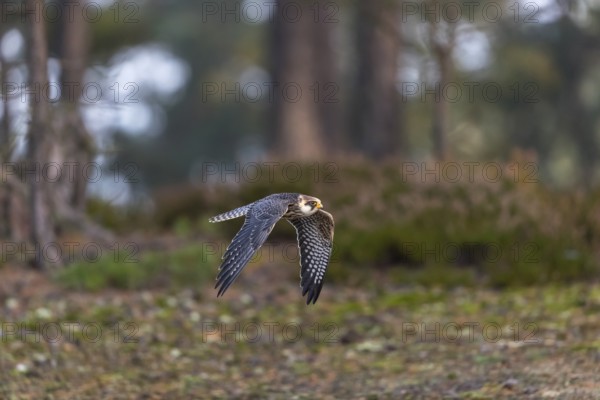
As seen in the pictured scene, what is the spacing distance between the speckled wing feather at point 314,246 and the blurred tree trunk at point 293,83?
37.2 feet

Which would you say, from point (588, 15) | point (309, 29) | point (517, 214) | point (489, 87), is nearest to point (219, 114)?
point (489, 87)

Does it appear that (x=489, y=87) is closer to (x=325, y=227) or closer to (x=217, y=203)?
(x=217, y=203)

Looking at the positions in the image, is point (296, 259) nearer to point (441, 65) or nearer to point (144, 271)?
point (144, 271)

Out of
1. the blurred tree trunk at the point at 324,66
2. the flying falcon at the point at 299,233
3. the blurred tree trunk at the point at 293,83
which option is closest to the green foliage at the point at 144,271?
the flying falcon at the point at 299,233

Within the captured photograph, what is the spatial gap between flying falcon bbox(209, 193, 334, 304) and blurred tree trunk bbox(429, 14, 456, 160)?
272 inches

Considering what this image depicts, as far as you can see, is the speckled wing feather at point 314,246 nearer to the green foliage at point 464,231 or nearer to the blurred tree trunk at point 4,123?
the green foliage at point 464,231

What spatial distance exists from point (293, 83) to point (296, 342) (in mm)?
10858

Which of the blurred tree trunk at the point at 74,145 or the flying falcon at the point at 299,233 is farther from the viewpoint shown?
the blurred tree trunk at the point at 74,145

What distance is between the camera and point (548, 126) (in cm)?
2750

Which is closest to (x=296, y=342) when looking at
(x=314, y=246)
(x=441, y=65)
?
(x=314, y=246)

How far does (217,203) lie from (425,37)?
3.67m

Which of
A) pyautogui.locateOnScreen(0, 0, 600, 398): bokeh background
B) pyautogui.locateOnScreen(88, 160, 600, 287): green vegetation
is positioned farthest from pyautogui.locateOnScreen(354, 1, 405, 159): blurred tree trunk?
pyautogui.locateOnScreen(88, 160, 600, 287): green vegetation

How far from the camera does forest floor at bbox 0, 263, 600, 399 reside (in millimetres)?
6703

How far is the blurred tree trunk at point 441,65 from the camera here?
45.3 feet
